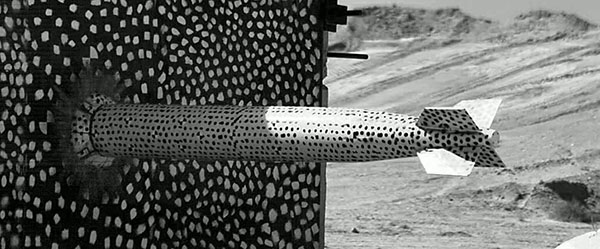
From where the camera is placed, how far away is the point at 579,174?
2452 cm

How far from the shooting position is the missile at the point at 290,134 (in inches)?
276

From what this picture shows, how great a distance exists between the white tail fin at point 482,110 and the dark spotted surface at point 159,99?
215 cm

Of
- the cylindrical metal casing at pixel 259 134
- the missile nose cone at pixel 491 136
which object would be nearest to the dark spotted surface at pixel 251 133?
the cylindrical metal casing at pixel 259 134

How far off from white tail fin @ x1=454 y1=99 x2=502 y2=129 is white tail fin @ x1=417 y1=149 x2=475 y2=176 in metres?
0.20

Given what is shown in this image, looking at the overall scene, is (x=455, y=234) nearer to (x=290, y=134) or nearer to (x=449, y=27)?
(x=290, y=134)

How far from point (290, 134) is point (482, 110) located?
1008 millimetres

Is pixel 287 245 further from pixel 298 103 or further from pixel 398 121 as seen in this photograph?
pixel 398 121

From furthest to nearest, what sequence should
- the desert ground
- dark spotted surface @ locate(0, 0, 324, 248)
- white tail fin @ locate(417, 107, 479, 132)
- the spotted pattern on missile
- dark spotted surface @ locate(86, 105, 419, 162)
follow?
the desert ground, dark spotted surface @ locate(0, 0, 324, 248), dark spotted surface @ locate(86, 105, 419, 162), the spotted pattern on missile, white tail fin @ locate(417, 107, 479, 132)

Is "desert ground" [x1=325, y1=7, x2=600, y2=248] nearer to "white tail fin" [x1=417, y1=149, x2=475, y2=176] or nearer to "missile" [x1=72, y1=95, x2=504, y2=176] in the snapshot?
"missile" [x1=72, y1=95, x2=504, y2=176]

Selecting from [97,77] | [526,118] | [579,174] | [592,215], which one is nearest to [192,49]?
[97,77]

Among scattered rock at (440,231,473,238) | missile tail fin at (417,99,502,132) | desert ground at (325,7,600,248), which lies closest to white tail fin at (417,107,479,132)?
missile tail fin at (417,99,502,132)

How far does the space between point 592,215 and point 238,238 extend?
13.6 m

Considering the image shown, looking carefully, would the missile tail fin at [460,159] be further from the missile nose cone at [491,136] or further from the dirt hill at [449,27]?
the dirt hill at [449,27]

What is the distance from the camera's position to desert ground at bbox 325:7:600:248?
21.5 meters
